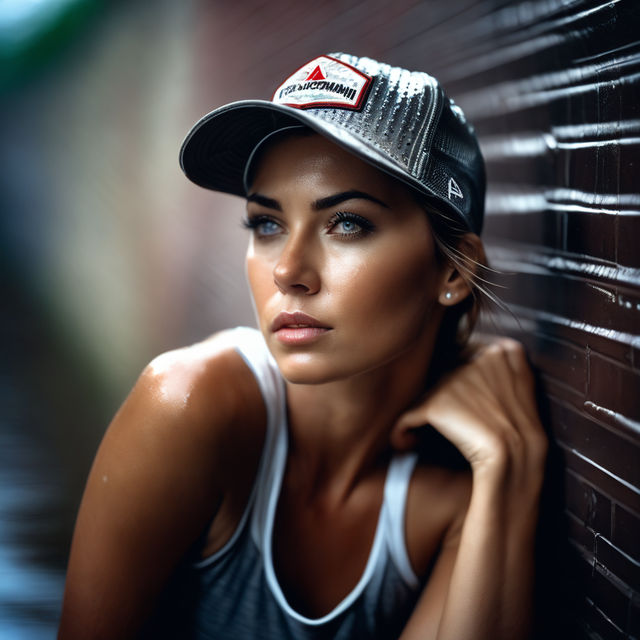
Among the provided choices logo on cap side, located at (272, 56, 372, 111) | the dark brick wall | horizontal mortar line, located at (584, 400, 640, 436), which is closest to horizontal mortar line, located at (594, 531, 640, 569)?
the dark brick wall

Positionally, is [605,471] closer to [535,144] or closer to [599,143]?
[599,143]

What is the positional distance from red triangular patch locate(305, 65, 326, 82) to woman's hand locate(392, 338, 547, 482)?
859mm

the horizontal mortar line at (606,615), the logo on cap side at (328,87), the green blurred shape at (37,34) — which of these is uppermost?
the green blurred shape at (37,34)

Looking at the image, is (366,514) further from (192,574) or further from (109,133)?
(109,133)

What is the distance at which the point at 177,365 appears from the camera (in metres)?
1.37

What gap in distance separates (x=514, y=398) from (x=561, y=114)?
0.75 metres

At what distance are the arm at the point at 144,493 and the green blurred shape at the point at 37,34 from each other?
157cm

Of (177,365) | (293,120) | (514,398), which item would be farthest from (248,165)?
(514,398)

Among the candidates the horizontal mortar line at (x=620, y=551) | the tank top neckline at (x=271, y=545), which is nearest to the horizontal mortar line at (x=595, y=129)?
the horizontal mortar line at (x=620, y=551)

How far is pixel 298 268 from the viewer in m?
1.20

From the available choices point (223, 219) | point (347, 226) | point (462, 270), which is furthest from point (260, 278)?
point (223, 219)

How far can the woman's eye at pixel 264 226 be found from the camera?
1.35 meters

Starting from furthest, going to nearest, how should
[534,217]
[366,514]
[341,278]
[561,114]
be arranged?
1. [534,217]
2. [366,514]
3. [561,114]
4. [341,278]

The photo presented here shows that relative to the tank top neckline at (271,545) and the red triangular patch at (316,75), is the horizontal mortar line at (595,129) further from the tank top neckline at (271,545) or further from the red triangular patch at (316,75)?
the tank top neckline at (271,545)
